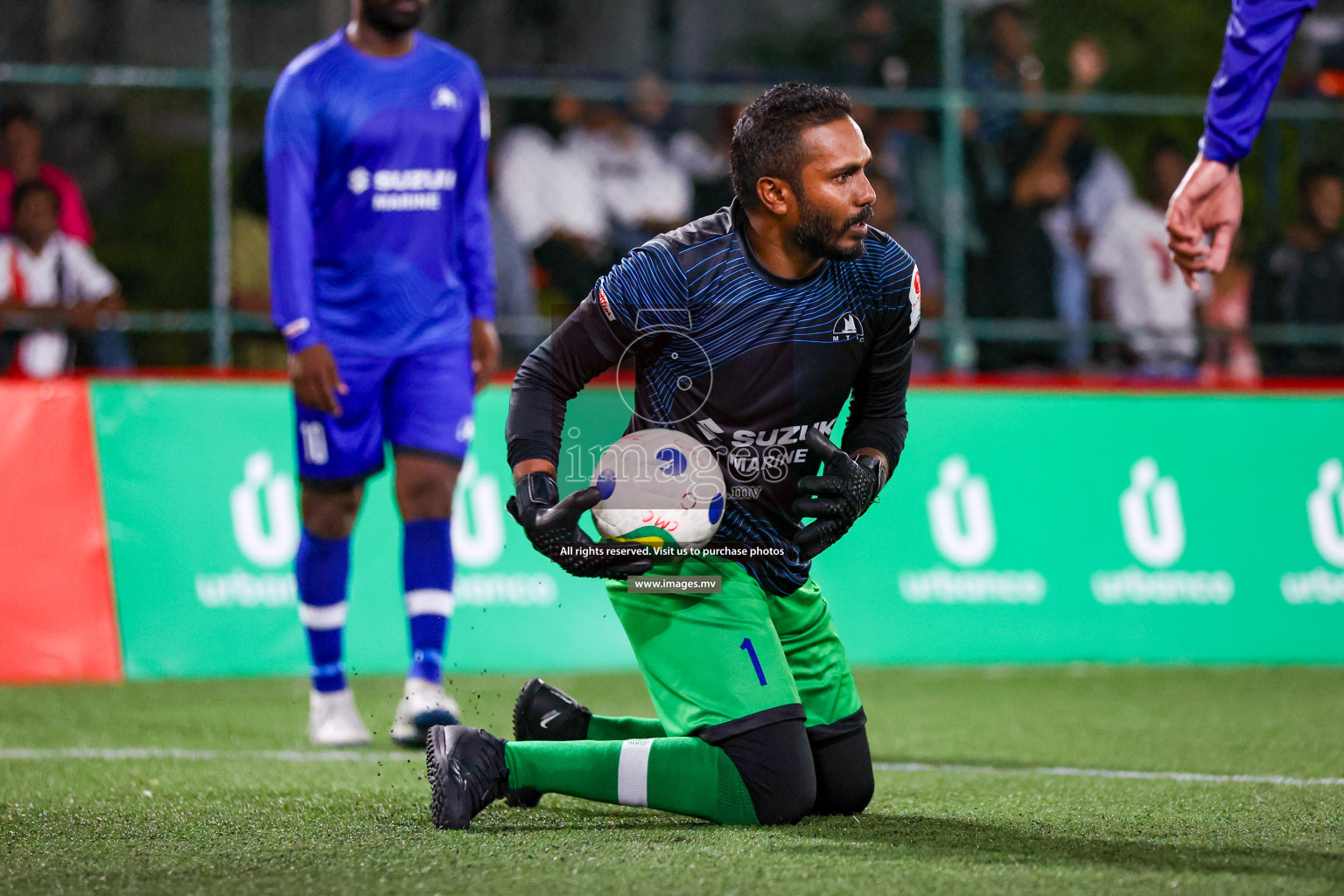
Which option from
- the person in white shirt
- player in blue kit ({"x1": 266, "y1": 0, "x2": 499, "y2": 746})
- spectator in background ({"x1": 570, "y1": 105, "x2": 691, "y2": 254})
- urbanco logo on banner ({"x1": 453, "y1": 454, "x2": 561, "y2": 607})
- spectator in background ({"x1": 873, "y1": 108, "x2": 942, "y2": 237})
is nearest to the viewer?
player in blue kit ({"x1": 266, "y1": 0, "x2": 499, "y2": 746})

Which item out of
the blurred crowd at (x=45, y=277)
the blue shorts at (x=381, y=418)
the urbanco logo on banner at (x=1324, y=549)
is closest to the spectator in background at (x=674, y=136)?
the blurred crowd at (x=45, y=277)

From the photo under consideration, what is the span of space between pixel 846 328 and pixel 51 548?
4289mm

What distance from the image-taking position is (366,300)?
220 inches

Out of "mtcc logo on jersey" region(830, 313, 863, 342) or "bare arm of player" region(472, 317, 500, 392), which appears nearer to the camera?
"mtcc logo on jersey" region(830, 313, 863, 342)

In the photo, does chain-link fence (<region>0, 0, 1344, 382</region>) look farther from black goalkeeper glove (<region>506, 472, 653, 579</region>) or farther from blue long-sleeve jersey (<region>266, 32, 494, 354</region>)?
black goalkeeper glove (<region>506, 472, 653, 579</region>)

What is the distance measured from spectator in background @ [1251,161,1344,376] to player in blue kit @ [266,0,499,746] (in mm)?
5721

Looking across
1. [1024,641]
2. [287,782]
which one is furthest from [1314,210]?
[287,782]

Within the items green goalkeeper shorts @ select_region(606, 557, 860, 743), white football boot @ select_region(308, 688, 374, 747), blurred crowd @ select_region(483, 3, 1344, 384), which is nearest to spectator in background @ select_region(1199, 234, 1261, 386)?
blurred crowd @ select_region(483, 3, 1344, 384)

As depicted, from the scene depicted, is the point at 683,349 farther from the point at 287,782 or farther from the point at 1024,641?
the point at 1024,641

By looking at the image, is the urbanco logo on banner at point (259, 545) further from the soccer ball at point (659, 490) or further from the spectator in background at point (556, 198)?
the soccer ball at point (659, 490)

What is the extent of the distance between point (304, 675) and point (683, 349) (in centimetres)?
375

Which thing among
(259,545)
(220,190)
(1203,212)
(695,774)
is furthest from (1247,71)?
(220,190)

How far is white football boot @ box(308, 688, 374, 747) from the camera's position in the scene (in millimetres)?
5355

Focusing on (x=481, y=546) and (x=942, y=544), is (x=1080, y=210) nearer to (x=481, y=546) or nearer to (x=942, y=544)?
(x=942, y=544)
